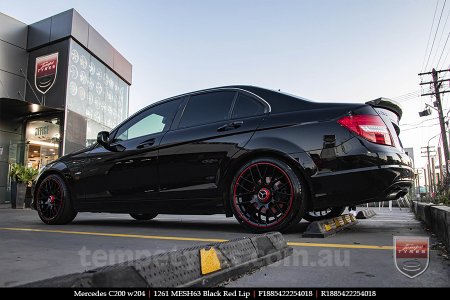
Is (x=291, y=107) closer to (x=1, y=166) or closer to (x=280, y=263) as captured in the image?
(x=280, y=263)

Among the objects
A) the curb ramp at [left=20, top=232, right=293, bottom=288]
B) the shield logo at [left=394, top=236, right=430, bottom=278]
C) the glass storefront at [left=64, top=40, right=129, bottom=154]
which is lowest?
the shield logo at [left=394, top=236, right=430, bottom=278]

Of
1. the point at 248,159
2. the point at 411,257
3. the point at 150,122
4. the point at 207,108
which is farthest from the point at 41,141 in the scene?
the point at 411,257

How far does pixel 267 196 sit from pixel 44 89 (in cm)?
1691

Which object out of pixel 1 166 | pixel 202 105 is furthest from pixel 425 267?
pixel 1 166

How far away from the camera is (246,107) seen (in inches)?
169

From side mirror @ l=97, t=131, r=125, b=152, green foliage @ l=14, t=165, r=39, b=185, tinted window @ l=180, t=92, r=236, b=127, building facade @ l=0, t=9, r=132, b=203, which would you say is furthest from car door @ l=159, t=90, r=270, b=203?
building facade @ l=0, t=9, r=132, b=203

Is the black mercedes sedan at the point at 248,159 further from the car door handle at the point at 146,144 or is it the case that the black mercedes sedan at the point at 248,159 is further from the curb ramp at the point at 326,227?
the curb ramp at the point at 326,227

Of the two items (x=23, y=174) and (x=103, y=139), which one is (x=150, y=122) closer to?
(x=103, y=139)

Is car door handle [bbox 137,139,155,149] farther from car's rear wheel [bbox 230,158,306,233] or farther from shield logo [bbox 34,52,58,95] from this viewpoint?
shield logo [bbox 34,52,58,95]

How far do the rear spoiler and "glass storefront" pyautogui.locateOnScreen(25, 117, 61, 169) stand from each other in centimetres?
1616

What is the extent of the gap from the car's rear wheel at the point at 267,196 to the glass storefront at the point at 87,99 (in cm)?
1528

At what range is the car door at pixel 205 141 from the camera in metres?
4.15

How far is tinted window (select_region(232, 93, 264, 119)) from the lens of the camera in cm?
419

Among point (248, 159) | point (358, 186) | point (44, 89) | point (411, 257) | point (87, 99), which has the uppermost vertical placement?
point (44, 89)
